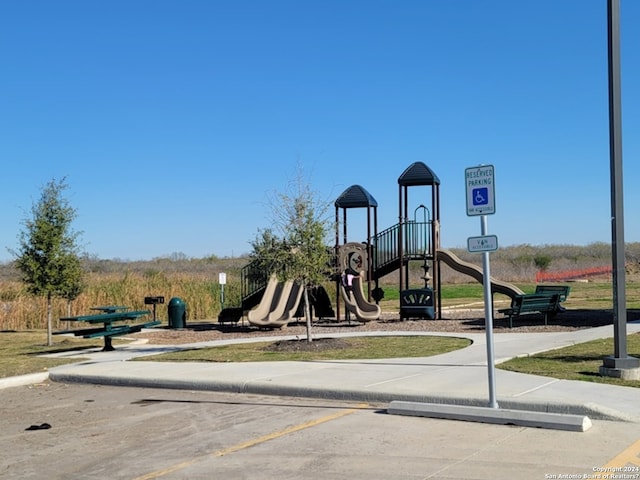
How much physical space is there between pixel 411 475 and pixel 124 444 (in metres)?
3.21

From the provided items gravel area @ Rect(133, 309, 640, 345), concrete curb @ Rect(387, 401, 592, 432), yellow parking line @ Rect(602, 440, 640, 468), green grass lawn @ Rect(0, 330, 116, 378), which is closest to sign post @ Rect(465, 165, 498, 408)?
concrete curb @ Rect(387, 401, 592, 432)

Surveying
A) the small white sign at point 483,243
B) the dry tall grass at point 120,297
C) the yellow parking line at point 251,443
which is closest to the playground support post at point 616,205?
the small white sign at point 483,243

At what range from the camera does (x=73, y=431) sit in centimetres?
850

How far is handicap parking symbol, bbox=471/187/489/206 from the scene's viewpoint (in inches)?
316

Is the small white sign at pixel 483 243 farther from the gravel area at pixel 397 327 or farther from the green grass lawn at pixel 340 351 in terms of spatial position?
the gravel area at pixel 397 327

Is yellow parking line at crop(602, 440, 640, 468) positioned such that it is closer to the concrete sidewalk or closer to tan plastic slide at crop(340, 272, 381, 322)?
the concrete sidewalk

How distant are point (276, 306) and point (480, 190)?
16091mm

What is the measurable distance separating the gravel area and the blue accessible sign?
10.8m

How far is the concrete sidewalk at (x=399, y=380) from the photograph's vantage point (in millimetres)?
8500

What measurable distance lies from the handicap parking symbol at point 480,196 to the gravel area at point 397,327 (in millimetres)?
10798

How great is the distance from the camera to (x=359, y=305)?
78.5ft

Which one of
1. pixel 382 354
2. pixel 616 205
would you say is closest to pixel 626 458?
pixel 616 205

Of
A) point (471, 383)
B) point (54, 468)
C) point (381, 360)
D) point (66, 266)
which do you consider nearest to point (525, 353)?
point (381, 360)

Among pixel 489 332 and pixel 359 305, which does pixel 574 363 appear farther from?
pixel 359 305
